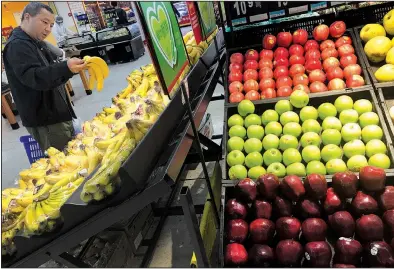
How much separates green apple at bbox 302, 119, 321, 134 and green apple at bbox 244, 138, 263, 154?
315 mm

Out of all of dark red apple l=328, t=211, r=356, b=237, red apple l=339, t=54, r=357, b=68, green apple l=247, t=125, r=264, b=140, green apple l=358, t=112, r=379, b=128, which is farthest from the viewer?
red apple l=339, t=54, r=357, b=68

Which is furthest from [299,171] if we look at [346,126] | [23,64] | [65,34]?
[65,34]

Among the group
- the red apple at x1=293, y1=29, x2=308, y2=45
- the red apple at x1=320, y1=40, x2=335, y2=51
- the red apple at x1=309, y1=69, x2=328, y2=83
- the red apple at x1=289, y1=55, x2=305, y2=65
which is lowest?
the red apple at x1=309, y1=69, x2=328, y2=83

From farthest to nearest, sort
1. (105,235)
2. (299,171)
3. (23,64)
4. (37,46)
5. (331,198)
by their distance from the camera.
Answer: (37,46) → (23,64) → (105,235) → (299,171) → (331,198)

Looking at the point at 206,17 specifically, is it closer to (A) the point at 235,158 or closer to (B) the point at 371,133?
(A) the point at 235,158

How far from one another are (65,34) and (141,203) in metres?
11.4

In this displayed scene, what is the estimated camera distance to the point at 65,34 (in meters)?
11.2

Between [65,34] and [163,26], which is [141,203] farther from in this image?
[65,34]

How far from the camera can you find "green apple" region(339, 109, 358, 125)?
2051 millimetres

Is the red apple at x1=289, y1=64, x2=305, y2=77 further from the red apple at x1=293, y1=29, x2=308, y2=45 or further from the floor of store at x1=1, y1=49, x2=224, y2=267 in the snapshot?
the floor of store at x1=1, y1=49, x2=224, y2=267

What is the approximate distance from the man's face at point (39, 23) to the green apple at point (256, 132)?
2172mm

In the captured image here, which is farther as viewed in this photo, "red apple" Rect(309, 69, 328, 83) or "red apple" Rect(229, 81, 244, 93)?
"red apple" Rect(229, 81, 244, 93)

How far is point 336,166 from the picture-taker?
185 centimetres

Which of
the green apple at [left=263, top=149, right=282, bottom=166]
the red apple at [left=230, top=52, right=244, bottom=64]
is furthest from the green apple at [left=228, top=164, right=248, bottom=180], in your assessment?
the red apple at [left=230, top=52, right=244, bottom=64]
